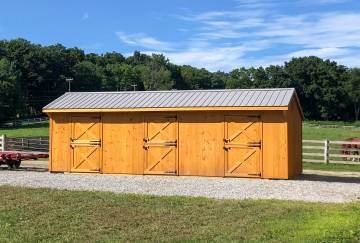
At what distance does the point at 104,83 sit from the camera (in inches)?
4673

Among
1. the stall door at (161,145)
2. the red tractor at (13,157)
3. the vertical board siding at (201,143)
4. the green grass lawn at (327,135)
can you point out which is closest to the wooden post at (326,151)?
the vertical board siding at (201,143)

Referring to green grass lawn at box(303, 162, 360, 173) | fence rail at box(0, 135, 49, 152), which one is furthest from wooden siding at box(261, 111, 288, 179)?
fence rail at box(0, 135, 49, 152)

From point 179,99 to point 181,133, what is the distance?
3.97 ft

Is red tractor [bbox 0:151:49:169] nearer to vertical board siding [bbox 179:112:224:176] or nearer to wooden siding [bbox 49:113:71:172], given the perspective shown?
wooden siding [bbox 49:113:71:172]

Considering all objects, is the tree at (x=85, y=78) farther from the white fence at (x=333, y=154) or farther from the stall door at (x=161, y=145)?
the stall door at (x=161, y=145)

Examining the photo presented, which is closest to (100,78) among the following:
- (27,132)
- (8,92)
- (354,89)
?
(8,92)

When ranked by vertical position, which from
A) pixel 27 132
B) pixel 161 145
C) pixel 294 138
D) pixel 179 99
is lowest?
pixel 27 132

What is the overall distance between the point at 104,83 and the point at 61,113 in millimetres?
100822

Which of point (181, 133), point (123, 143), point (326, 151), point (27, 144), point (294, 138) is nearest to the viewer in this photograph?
point (181, 133)

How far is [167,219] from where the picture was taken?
9555mm

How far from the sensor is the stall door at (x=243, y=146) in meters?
16.8

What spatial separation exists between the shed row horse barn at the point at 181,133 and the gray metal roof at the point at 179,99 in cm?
3

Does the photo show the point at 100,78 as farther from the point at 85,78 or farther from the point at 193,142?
the point at 193,142

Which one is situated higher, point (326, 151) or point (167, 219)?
point (326, 151)
